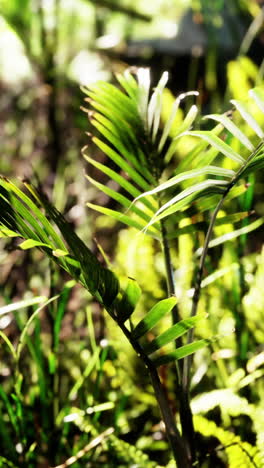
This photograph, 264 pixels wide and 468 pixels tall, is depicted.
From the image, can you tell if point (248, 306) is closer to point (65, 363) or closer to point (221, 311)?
point (221, 311)

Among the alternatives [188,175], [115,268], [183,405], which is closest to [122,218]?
[188,175]

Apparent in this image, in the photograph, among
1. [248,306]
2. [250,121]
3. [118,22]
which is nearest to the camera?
[250,121]

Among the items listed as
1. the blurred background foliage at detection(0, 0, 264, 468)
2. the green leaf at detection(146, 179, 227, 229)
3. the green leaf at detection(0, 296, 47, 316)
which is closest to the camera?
the green leaf at detection(146, 179, 227, 229)

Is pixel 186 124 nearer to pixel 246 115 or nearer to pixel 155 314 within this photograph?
pixel 246 115

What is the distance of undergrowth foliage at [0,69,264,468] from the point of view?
571mm

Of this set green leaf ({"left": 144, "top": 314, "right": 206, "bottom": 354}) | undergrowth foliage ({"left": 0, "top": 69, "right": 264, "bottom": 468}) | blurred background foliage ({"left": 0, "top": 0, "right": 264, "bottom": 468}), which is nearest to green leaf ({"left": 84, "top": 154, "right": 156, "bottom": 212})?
undergrowth foliage ({"left": 0, "top": 69, "right": 264, "bottom": 468})

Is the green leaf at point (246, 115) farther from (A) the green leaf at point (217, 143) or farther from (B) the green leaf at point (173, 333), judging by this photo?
(B) the green leaf at point (173, 333)

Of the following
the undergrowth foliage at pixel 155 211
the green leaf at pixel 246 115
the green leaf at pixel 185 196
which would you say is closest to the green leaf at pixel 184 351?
the undergrowth foliage at pixel 155 211

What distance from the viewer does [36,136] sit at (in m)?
2.45

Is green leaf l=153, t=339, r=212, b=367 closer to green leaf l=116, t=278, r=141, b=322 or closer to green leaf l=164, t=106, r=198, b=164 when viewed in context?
green leaf l=116, t=278, r=141, b=322

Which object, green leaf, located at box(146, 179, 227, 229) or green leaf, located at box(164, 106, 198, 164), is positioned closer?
green leaf, located at box(146, 179, 227, 229)

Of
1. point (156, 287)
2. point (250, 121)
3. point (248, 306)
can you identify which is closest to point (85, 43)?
point (156, 287)

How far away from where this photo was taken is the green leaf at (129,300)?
56cm

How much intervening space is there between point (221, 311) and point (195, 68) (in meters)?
1.52
